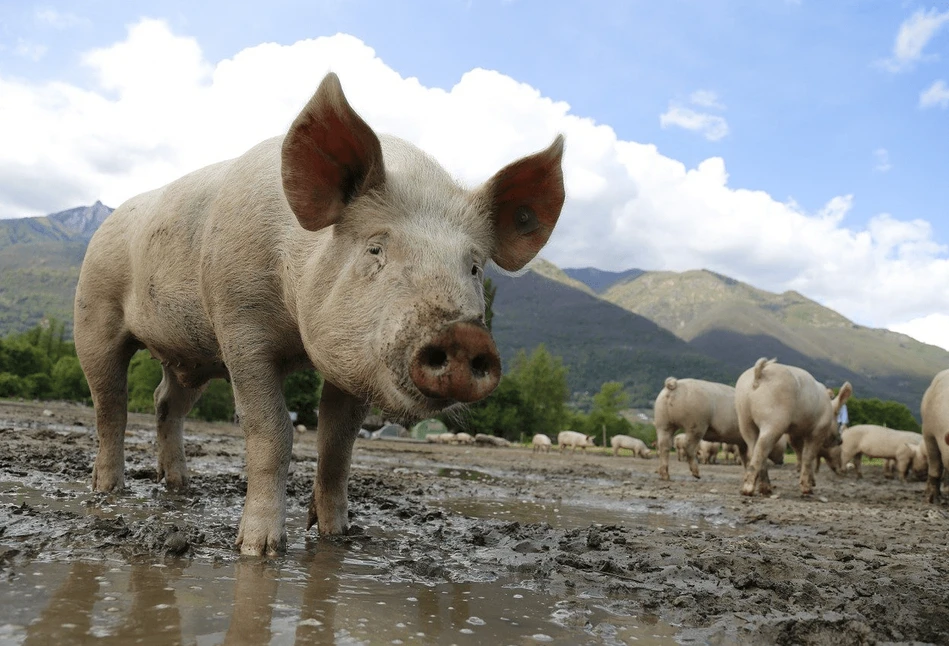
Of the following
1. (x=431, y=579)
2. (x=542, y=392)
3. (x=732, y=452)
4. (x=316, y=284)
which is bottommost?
(x=732, y=452)

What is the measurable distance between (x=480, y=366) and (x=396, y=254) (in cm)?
80

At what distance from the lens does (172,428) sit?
6.20 meters

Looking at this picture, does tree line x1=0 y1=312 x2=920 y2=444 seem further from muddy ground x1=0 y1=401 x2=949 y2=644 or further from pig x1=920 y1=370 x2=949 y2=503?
muddy ground x1=0 y1=401 x2=949 y2=644

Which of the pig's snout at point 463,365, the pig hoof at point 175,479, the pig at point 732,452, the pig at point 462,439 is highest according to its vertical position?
the pig's snout at point 463,365

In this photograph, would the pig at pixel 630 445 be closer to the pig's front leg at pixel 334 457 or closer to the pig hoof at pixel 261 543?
the pig's front leg at pixel 334 457

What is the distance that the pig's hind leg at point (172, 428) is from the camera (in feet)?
20.0

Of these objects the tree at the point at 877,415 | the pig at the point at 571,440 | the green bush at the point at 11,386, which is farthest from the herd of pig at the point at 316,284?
the tree at the point at 877,415

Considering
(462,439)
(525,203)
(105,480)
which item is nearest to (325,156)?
(525,203)

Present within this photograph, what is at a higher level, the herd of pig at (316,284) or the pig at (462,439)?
the herd of pig at (316,284)

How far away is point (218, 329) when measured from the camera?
4105 millimetres

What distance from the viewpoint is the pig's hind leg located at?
608cm

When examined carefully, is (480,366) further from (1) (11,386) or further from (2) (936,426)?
(1) (11,386)

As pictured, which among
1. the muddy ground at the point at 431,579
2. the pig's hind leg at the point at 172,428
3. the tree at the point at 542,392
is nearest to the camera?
the muddy ground at the point at 431,579

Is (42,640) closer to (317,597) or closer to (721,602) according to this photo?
(317,597)
